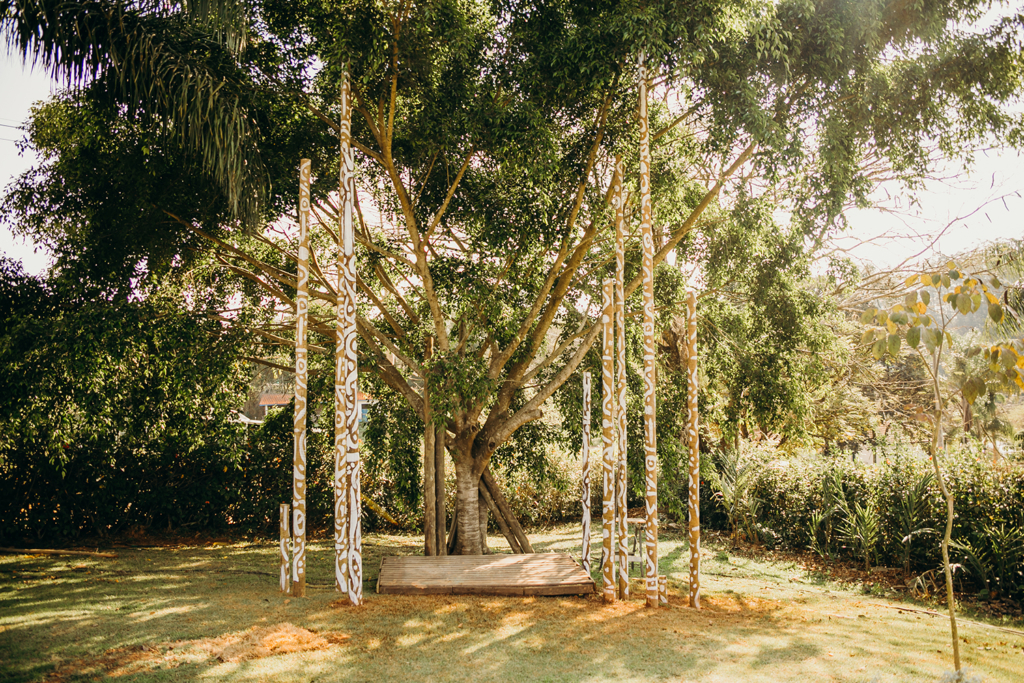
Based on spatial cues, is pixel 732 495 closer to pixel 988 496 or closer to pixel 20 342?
pixel 988 496

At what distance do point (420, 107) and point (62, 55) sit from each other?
3.53 m

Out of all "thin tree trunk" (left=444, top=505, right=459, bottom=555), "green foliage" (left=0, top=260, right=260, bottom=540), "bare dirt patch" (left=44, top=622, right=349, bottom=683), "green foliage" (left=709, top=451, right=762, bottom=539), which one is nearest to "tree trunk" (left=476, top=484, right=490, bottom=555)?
"thin tree trunk" (left=444, top=505, right=459, bottom=555)

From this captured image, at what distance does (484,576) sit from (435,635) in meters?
1.72

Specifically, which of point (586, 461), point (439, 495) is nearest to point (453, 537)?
point (439, 495)

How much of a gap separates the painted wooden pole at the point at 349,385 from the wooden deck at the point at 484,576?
0.81 m

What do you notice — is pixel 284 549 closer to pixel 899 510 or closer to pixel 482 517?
pixel 482 517

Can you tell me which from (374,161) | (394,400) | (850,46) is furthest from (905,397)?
(374,161)

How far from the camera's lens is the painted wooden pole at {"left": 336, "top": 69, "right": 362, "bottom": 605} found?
6117 mm

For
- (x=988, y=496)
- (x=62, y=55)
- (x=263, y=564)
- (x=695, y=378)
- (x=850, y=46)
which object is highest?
(x=850, y=46)

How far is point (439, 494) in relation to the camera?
29.4 ft

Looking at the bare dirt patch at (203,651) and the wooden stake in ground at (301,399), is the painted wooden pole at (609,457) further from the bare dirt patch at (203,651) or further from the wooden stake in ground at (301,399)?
the wooden stake in ground at (301,399)

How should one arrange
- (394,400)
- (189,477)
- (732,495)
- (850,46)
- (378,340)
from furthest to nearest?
(732,495)
(189,477)
(394,400)
(378,340)
(850,46)

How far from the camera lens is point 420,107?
7.50 meters

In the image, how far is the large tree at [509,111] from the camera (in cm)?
625
